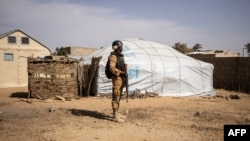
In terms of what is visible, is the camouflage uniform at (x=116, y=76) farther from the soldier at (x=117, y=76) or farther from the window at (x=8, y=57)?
the window at (x=8, y=57)

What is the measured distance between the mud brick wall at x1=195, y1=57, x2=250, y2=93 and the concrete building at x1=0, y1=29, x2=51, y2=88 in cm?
1411

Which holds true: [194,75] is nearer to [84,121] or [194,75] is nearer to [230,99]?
[230,99]

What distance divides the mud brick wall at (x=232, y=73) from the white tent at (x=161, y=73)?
2.64 m

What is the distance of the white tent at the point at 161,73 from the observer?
1209 centimetres

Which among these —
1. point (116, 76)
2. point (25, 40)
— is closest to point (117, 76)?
point (116, 76)

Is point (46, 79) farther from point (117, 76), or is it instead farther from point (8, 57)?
point (8, 57)

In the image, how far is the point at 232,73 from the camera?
1561 centimetres

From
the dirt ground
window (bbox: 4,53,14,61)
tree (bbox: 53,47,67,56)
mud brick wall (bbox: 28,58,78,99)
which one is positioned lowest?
the dirt ground

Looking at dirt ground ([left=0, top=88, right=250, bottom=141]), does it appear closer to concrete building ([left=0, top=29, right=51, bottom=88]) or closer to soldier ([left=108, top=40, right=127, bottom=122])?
soldier ([left=108, top=40, right=127, bottom=122])

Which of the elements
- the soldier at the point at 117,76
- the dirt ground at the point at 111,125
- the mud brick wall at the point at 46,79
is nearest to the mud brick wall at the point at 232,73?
the dirt ground at the point at 111,125

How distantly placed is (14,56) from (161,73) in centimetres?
1307

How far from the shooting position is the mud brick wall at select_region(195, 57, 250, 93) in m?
14.8

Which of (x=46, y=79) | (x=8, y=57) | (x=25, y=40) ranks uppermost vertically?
(x=25, y=40)

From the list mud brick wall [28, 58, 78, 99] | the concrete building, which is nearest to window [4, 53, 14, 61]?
the concrete building
